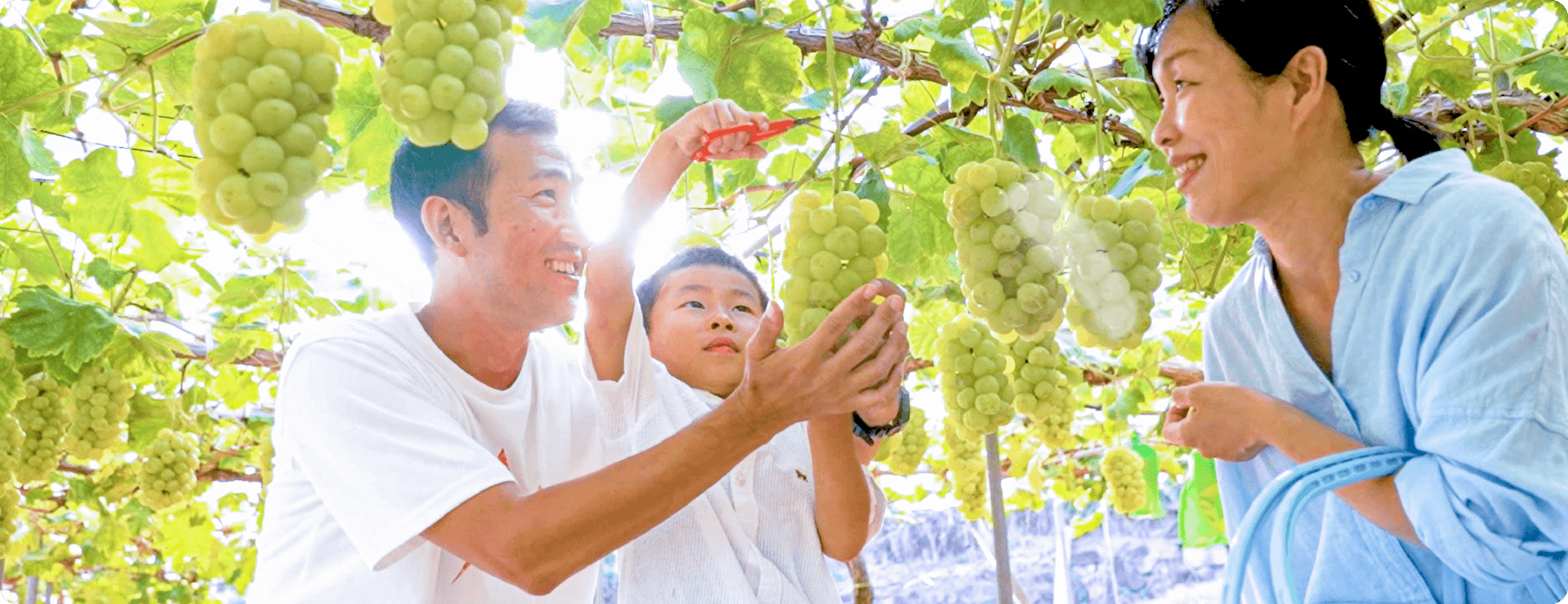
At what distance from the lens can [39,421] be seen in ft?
10.3

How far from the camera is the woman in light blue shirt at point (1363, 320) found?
4.07ft

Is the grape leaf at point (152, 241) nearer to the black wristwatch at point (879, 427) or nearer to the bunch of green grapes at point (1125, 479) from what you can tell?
the black wristwatch at point (879, 427)

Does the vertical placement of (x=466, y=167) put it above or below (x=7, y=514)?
above

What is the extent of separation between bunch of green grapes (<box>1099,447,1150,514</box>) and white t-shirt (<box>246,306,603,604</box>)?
144 inches

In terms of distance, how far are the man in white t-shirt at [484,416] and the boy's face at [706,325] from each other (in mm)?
210

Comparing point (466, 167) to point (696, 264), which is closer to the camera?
point (466, 167)

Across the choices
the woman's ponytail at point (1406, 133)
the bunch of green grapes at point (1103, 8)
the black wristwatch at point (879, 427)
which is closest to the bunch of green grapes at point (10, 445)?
the black wristwatch at point (879, 427)

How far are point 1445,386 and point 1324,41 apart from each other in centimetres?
49

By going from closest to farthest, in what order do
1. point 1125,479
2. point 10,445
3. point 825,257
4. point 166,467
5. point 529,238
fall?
point 825,257 → point 529,238 → point 10,445 → point 166,467 → point 1125,479

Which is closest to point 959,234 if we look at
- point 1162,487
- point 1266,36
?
point 1266,36

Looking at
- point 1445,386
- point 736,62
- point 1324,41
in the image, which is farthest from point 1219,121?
point 736,62

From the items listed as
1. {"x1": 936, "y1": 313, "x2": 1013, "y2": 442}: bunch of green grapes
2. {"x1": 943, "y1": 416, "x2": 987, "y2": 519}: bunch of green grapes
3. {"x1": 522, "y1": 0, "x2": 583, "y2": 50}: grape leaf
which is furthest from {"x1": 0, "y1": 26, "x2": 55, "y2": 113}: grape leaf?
{"x1": 943, "y1": 416, "x2": 987, "y2": 519}: bunch of green grapes

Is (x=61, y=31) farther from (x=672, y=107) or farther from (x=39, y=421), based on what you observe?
(x=39, y=421)

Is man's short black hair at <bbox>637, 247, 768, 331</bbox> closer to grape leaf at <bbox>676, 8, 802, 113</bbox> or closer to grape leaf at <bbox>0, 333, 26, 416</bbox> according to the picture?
grape leaf at <bbox>676, 8, 802, 113</bbox>
